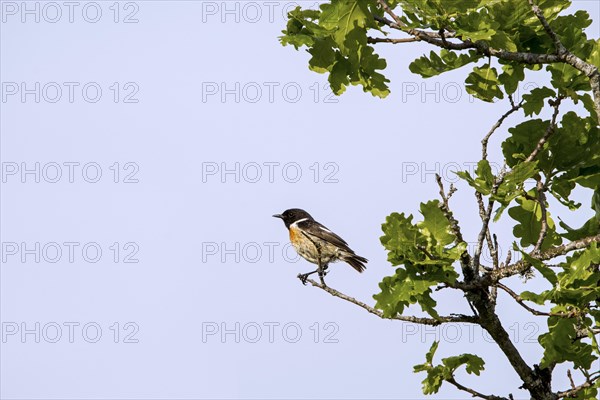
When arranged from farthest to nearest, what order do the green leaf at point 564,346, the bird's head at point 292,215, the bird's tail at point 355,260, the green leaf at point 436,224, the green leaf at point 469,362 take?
the bird's head at point 292,215 → the bird's tail at point 355,260 → the green leaf at point 469,362 → the green leaf at point 564,346 → the green leaf at point 436,224

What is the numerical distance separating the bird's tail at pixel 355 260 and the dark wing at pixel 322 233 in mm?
74

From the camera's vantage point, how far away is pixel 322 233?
1452 cm

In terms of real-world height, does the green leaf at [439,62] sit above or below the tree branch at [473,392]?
above

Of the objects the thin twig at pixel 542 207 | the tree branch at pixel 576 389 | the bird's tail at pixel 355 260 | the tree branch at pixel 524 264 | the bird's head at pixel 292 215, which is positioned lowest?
the tree branch at pixel 576 389

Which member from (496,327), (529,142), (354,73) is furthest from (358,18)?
(496,327)

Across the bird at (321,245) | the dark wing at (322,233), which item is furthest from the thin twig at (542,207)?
the dark wing at (322,233)

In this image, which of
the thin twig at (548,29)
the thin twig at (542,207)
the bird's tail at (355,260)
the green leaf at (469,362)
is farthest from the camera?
the bird's tail at (355,260)

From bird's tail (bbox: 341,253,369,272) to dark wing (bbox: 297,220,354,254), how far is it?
0.24 feet

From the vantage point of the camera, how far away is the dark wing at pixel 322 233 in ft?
46.6

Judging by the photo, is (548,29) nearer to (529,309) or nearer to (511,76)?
(511,76)

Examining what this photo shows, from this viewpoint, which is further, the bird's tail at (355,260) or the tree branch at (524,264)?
the bird's tail at (355,260)

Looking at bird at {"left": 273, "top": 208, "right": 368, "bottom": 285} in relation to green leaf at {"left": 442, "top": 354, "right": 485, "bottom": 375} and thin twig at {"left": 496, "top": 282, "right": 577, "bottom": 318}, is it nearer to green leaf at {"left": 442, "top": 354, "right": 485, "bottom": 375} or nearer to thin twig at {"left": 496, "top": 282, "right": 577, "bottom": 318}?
green leaf at {"left": 442, "top": 354, "right": 485, "bottom": 375}

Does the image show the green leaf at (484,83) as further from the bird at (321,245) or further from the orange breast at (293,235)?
the orange breast at (293,235)

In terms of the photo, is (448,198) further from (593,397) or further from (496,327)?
(593,397)
